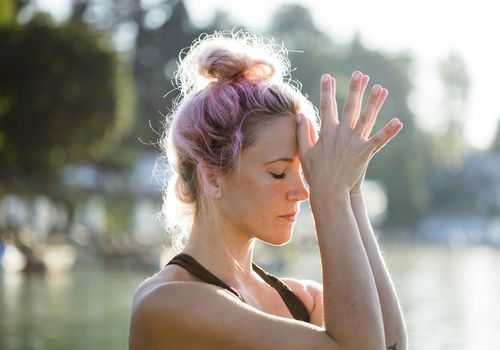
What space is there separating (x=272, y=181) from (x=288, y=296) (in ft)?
1.17

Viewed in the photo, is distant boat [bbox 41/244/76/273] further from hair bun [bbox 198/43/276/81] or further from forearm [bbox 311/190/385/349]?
forearm [bbox 311/190/385/349]

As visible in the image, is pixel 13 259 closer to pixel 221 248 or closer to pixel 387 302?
pixel 221 248

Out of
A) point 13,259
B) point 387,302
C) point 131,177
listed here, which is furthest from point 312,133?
point 131,177

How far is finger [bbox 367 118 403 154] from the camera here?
2.09 meters

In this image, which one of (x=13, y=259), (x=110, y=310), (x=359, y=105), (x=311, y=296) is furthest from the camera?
(x=13, y=259)

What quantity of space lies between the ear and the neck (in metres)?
0.07

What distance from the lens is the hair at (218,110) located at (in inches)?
88.8

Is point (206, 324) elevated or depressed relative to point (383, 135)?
depressed

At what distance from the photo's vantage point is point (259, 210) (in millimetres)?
2242

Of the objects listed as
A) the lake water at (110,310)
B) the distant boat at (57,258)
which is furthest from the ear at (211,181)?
the distant boat at (57,258)

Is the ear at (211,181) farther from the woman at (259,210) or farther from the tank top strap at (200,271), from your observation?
the tank top strap at (200,271)

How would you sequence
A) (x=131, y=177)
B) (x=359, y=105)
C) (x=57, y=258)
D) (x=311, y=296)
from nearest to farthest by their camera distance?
(x=359, y=105), (x=311, y=296), (x=57, y=258), (x=131, y=177)

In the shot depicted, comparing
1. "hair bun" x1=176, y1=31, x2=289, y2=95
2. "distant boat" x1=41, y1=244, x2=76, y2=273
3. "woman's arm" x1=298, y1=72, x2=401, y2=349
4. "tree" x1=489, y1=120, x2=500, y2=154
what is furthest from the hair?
"tree" x1=489, y1=120, x2=500, y2=154

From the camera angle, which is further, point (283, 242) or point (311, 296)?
point (311, 296)
